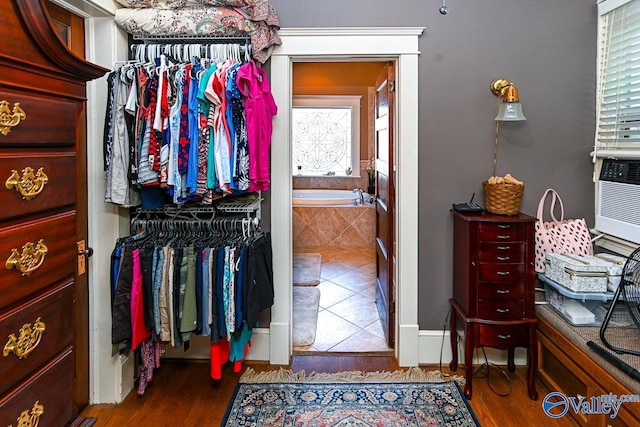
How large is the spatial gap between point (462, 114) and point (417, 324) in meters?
1.34

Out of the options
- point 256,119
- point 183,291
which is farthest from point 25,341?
point 256,119

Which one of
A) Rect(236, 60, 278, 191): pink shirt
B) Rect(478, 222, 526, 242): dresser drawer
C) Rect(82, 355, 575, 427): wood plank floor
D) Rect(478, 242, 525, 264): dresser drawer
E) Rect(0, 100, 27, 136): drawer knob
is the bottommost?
Rect(82, 355, 575, 427): wood plank floor

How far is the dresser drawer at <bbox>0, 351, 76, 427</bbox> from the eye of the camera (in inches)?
30.5

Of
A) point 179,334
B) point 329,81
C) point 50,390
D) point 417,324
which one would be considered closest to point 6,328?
point 50,390

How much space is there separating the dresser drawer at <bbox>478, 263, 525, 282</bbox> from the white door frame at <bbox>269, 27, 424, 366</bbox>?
1.56ft

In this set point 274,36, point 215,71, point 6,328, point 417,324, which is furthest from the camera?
point 417,324

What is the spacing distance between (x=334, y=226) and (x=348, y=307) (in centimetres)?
234

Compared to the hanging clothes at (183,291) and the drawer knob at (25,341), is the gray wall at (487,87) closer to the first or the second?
the hanging clothes at (183,291)

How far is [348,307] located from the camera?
12.3 feet

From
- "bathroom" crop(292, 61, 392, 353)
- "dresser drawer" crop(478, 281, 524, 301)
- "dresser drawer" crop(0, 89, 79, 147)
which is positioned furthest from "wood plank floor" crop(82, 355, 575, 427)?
"dresser drawer" crop(0, 89, 79, 147)

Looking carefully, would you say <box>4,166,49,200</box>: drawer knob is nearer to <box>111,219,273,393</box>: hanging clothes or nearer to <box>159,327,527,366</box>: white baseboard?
<box>111,219,273,393</box>: hanging clothes

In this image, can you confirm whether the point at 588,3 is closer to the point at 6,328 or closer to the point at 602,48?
the point at 602,48

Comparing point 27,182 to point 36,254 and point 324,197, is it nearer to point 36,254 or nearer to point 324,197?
point 36,254

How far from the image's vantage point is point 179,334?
2.22 m
